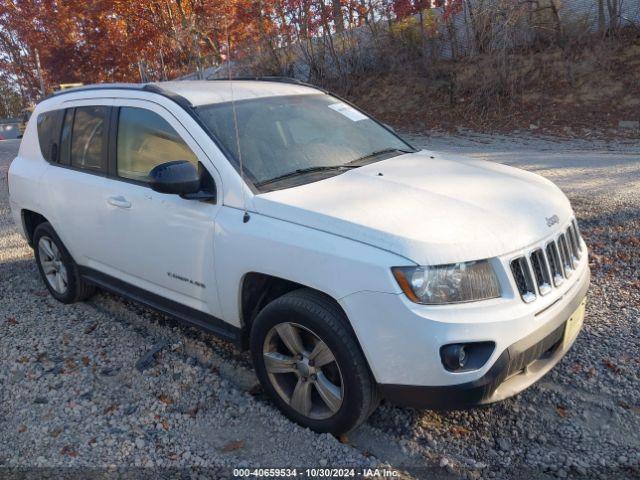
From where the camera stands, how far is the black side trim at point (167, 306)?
139 inches

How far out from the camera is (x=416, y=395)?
2760mm

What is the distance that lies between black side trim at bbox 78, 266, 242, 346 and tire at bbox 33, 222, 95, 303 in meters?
0.21

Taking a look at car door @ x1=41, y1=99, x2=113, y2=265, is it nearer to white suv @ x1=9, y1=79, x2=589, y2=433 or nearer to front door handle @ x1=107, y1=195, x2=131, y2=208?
white suv @ x1=9, y1=79, x2=589, y2=433

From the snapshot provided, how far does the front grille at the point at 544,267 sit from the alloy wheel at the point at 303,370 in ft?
3.26

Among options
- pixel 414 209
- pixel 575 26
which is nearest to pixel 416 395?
pixel 414 209

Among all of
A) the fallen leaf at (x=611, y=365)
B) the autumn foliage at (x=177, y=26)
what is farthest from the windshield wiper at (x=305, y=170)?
the autumn foliage at (x=177, y=26)

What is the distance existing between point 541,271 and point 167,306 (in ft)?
7.69

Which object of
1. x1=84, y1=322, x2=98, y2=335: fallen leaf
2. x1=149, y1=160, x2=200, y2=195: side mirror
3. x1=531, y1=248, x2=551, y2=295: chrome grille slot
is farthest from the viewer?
x1=84, y1=322, x2=98, y2=335: fallen leaf

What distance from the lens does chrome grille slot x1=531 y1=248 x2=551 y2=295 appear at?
9.47 ft

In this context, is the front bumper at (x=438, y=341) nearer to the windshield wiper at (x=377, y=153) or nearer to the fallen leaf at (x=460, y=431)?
the fallen leaf at (x=460, y=431)

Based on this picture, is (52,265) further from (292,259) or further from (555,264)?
(555,264)

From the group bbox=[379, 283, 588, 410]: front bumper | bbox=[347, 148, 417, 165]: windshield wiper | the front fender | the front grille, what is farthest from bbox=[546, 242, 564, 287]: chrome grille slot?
bbox=[347, 148, 417, 165]: windshield wiper

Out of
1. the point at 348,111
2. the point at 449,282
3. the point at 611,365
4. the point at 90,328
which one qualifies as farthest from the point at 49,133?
the point at 611,365

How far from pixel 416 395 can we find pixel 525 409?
3.00ft
